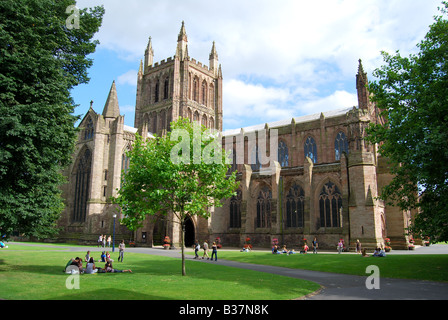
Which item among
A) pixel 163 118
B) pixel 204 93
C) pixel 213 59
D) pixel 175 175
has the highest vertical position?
pixel 213 59

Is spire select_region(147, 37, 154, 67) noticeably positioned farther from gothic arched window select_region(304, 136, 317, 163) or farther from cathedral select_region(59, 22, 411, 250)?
gothic arched window select_region(304, 136, 317, 163)

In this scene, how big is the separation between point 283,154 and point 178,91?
83.3ft

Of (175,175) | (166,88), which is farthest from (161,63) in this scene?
(175,175)

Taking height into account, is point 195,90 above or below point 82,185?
above

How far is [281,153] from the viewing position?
48438 mm

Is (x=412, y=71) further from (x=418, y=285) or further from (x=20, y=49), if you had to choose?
(x=20, y=49)

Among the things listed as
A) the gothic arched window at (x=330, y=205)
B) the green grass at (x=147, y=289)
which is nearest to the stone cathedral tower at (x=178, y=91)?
the gothic arched window at (x=330, y=205)

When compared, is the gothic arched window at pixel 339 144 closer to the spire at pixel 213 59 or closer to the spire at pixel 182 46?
the spire at pixel 182 46

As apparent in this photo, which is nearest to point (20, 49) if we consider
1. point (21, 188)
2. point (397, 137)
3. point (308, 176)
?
point (21, 188)

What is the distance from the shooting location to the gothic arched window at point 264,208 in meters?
39.4

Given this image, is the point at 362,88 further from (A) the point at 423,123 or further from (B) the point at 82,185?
(B) the point at 82,185

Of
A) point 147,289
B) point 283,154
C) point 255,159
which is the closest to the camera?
point 147,289

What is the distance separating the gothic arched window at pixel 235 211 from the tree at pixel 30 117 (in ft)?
91.5

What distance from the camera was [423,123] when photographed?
1546 cm
